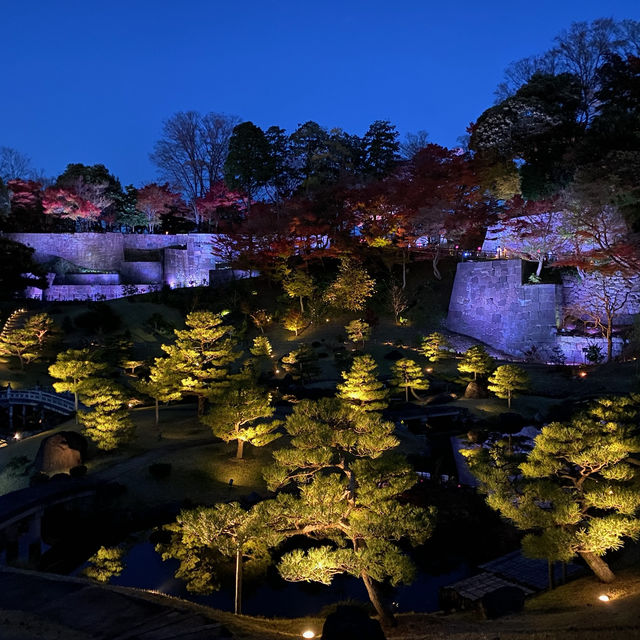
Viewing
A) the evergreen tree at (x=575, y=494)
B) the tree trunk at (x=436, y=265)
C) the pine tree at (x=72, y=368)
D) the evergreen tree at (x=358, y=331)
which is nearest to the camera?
the evergreen tree at (x=575, y=494)

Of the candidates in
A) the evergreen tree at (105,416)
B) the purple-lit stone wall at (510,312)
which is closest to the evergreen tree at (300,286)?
the purple-lit stone wall at (510,312)

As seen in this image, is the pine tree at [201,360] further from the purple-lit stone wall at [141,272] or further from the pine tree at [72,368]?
the purple-lit stone wall at [141,272]

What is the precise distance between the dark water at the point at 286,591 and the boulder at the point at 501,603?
1810mm

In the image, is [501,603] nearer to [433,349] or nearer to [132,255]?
[433,349]

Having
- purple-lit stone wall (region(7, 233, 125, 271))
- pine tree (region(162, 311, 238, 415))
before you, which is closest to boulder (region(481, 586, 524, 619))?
pine tree (region(162, 311, 238, 415))

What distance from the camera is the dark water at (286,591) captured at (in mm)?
10948

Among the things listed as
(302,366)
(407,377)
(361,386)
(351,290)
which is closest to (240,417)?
(361,386)

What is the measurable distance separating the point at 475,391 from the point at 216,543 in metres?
18.9

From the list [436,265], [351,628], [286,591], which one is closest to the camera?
[351,628]

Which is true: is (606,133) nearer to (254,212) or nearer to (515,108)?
(515,108)

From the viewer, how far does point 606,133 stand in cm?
2608

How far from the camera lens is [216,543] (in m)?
8.95

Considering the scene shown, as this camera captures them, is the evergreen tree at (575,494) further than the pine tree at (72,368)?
No

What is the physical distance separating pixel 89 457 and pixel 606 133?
95.7 ft
